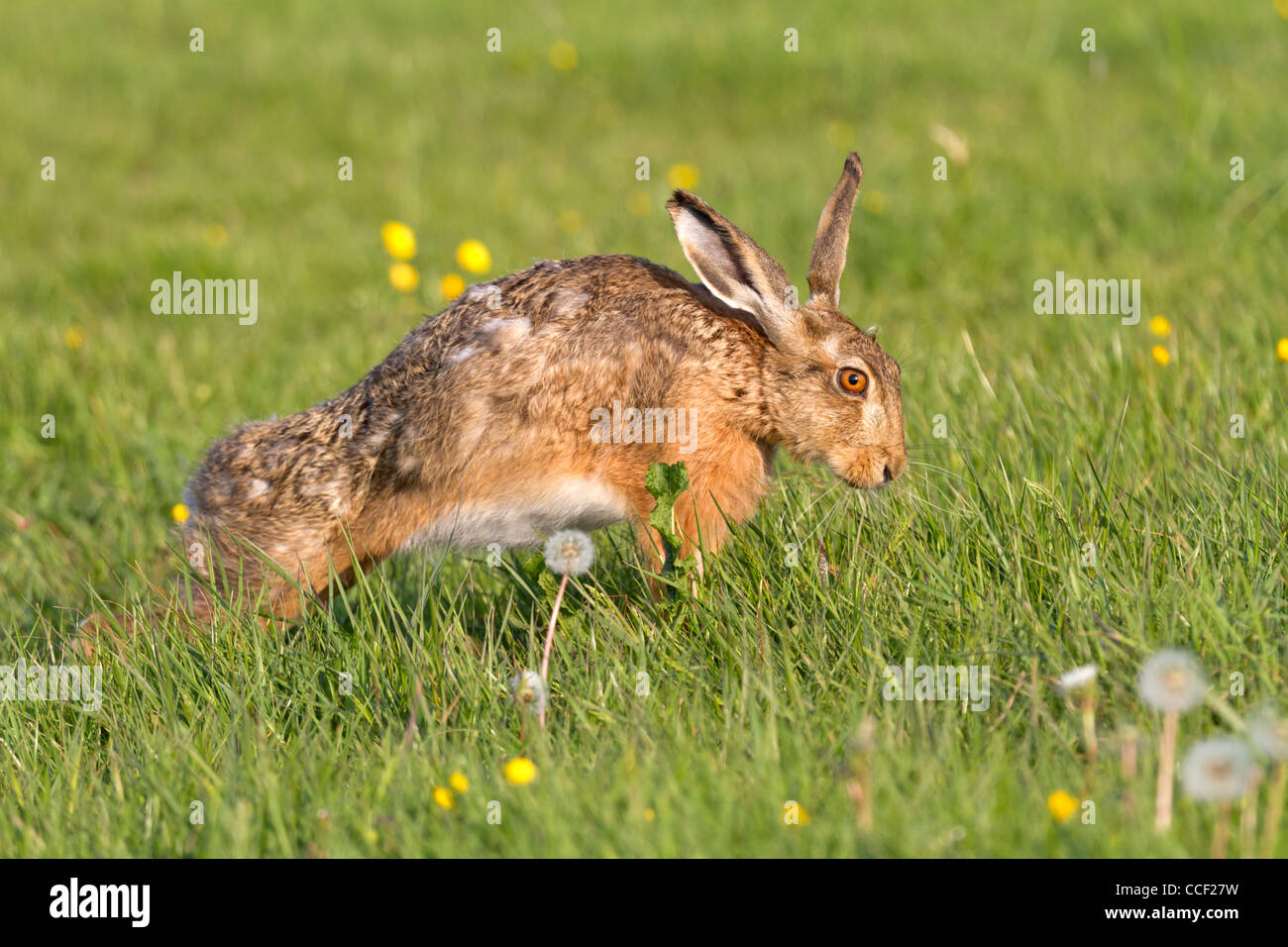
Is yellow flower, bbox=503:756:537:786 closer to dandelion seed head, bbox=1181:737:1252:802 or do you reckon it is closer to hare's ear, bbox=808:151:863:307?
dandelion seed head, bbox=1181:737:1252:802

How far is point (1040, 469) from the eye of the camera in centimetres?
468

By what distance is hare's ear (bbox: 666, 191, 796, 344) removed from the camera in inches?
169

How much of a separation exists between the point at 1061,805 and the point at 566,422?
83.9 inches

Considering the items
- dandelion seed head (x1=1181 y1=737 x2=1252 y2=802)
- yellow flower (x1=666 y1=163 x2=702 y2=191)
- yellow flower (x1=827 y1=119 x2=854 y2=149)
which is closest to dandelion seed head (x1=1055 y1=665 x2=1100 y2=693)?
dandelion seed head (x1=1181 y1=737 x2=1252 y2=802)

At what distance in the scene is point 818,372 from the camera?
178 inches

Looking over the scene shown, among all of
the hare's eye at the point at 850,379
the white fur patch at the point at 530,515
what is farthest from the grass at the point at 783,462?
the hare's eye at the point at 850,379

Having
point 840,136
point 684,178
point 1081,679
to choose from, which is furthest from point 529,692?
point 840,136

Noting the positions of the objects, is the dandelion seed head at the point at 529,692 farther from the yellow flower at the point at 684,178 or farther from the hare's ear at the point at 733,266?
the yellow flower at the point at 684,178

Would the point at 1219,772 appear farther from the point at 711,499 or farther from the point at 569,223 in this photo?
the point at 569,223

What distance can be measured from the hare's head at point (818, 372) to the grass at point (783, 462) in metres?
0.17

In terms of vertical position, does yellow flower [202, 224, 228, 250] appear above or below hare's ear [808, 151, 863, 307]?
above

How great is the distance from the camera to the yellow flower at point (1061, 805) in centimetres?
261

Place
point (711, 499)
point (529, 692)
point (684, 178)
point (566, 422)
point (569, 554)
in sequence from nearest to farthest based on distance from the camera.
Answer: point (529, 692), point (569, 554), point (566, 422), point (711, 499), point (684, 178)

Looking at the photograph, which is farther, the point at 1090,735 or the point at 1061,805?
the point at 1090,735
